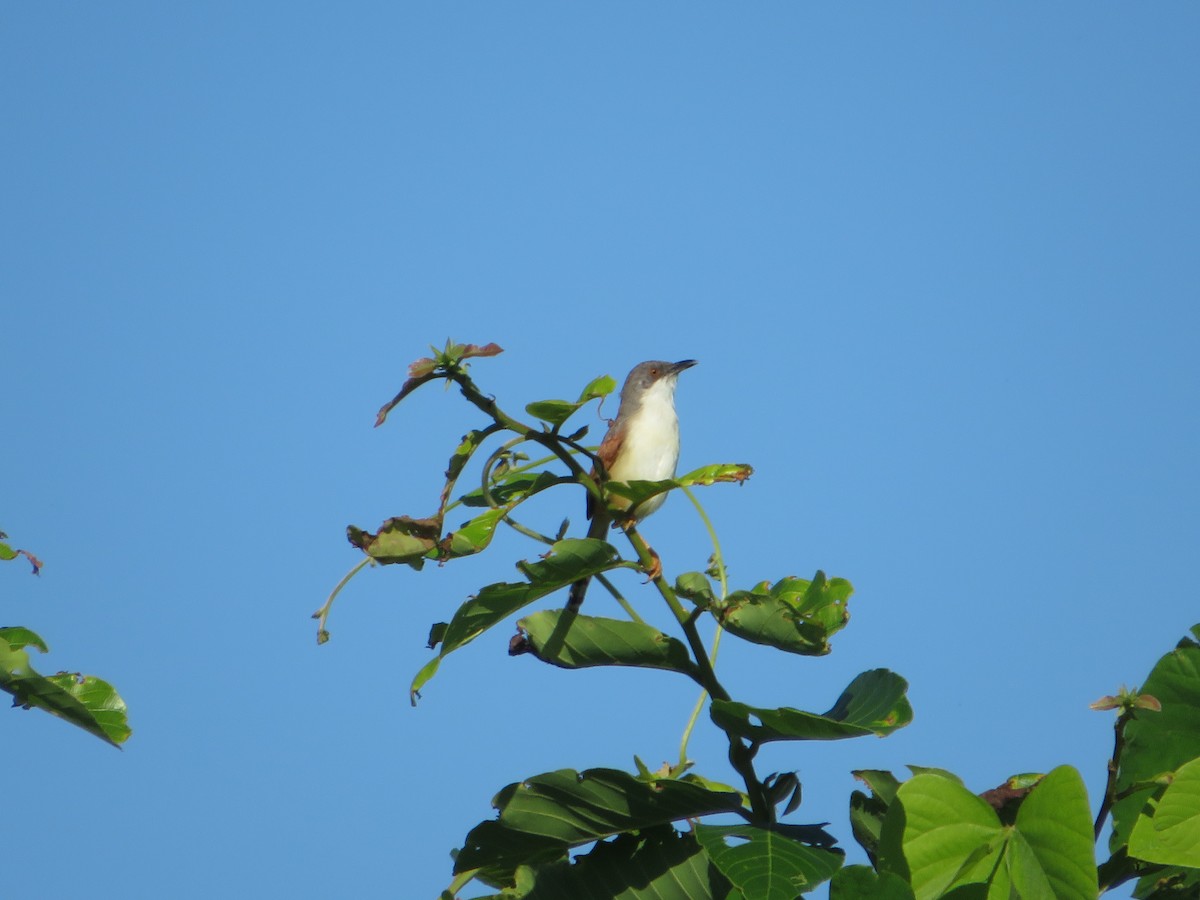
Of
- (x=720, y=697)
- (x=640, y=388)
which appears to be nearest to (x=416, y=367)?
(x=720, y=697)

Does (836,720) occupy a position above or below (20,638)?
below

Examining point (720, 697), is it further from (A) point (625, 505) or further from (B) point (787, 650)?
(A) point (625, 505)

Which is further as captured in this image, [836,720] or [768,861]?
[836,720]

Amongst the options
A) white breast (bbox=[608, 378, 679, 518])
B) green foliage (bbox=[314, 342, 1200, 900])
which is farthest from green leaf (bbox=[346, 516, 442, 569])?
white breast (bbox=[608, 378, 679, 518])

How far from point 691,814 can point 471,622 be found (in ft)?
1.93

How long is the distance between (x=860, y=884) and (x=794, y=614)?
1.77 ft

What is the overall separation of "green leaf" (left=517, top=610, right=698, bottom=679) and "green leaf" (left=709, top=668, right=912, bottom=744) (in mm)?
176

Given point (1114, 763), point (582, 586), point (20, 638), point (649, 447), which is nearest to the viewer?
point (1114, 763)

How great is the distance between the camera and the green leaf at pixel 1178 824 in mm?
2258

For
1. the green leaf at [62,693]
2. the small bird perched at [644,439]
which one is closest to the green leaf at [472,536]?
the green leaf at [62,693]

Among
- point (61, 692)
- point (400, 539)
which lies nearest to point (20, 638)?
point (61, 692)

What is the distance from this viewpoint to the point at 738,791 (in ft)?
9.05

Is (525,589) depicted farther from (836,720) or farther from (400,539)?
(836,720)

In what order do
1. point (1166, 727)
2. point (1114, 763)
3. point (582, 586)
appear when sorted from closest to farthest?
point (1114, 763)
point (1166, 727)
point (582, 586)
